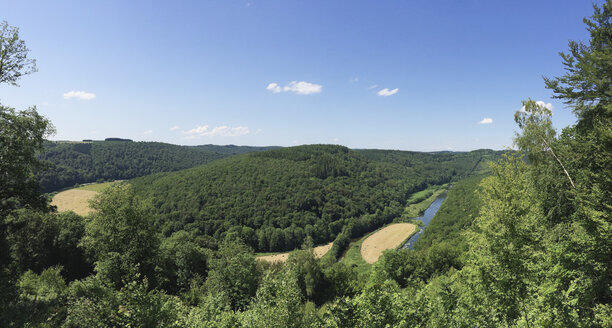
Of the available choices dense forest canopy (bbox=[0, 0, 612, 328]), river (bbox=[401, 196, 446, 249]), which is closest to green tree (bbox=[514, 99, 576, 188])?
dense forest canopy (bbox=[0, 0, 612, 328])

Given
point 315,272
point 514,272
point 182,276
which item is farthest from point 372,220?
point 514,272

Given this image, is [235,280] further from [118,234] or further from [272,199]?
[272,199]

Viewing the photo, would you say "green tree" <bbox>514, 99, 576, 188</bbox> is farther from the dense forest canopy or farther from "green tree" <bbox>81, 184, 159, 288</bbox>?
"green tree" <bbox>81, 184, 159, 288</bbox>

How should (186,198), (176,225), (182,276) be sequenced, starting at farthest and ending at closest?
(186,198), (176,225), (182,276)

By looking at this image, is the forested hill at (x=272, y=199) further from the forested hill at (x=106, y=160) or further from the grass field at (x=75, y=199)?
the forested hill at (x=106, y=160)

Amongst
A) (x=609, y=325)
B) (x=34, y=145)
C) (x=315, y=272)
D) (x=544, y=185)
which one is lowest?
(x=315, y=272)

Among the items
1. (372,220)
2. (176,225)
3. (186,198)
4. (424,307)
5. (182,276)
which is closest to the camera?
(424,307)

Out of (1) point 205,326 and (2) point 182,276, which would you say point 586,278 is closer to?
(1) point 205,326
